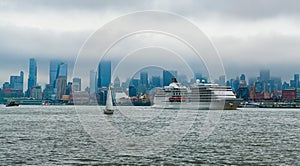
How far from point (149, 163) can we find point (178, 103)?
154781 mm

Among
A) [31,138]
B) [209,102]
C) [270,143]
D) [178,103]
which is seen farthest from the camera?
[178,103]

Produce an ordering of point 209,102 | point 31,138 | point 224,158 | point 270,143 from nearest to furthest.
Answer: point 224,158
point 270,143
point 31,138
point 209,102

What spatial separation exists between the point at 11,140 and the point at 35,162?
668 inches

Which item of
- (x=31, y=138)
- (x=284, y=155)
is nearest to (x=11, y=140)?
(x=31, y=138)

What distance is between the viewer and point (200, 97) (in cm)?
Answer: 17712

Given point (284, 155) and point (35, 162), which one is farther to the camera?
point (284, 155)

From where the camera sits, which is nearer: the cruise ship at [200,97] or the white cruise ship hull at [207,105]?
the white cruise ship hull at [207,105]

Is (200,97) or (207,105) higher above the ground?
(200,97)

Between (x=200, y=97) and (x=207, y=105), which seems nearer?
(x=207, y=105)

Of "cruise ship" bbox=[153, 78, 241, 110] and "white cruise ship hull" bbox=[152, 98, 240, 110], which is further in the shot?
"cruise ship" bbox=[153, 78, 241, 110]

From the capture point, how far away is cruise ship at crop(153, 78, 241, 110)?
172m

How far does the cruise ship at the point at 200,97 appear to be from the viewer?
172m

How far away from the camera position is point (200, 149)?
41.6 meters

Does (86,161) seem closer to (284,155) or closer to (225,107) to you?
(284,155)
